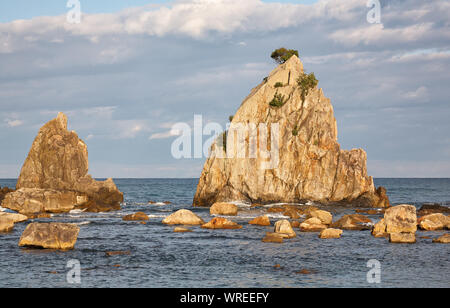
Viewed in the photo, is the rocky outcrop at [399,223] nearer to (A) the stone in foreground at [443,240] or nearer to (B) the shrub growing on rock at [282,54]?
(A) the stone in foreground at [443,240]

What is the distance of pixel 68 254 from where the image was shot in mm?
40344

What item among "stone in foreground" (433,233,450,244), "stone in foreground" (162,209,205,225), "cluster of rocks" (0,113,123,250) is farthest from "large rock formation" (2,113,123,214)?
"stone in foreground" (433,233,450,244)

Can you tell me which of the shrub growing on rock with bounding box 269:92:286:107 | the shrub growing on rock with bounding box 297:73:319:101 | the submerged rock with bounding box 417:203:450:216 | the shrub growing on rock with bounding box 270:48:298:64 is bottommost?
the submerged rock with bounding box 417:203:450:216

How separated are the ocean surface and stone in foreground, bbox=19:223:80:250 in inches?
40.2

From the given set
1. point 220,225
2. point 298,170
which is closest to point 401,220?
point 220,225

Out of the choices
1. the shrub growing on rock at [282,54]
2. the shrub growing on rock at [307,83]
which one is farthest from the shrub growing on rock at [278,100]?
the shrub growing on rock at [282,54]

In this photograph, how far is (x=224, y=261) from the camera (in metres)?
38.2

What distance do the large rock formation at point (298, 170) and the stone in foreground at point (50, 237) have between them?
45.4 metres

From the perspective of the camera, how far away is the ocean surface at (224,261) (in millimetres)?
31531

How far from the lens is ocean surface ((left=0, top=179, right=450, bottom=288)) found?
1241 inches

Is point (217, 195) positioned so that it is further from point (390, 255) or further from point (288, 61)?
point (390, 255)

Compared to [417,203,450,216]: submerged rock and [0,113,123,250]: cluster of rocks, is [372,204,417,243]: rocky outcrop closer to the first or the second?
[417,203,450,216]: submerged rock

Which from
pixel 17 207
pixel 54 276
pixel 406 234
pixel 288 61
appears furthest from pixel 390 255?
pixel 288 61

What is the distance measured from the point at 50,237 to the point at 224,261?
14.7 metres
